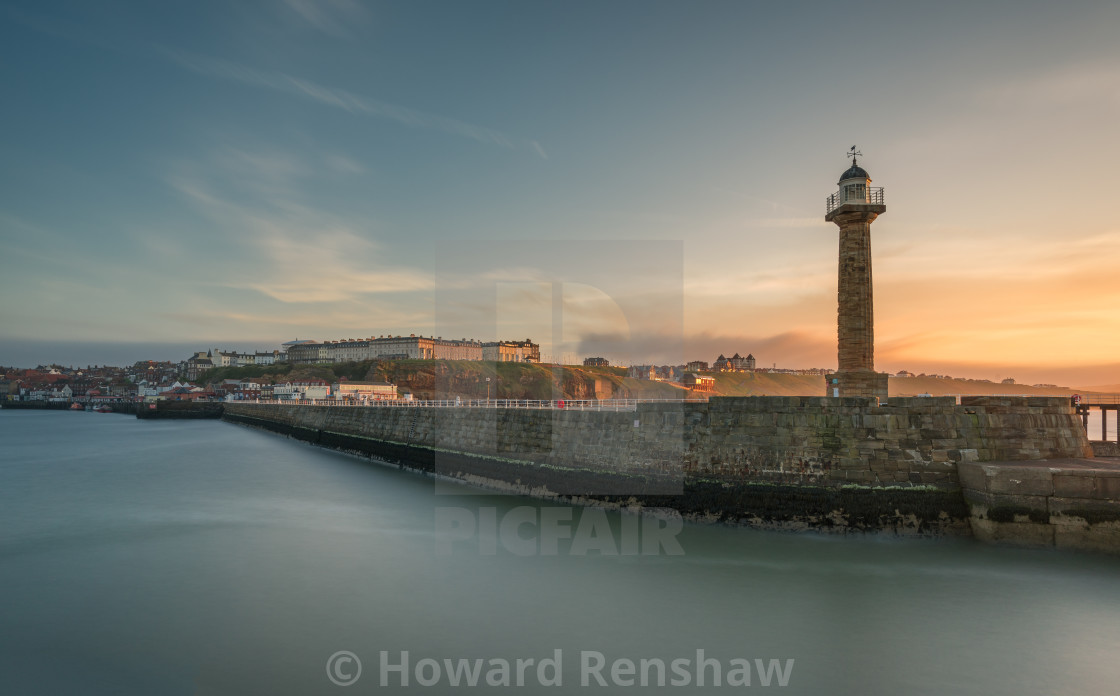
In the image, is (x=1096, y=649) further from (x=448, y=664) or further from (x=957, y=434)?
(x=448, y=664)

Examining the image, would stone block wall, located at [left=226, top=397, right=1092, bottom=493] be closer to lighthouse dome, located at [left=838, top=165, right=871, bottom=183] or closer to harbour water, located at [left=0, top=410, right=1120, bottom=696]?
harbour water, located at [left=0, top=410, right=1120, bottom=696]

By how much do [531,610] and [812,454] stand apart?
7.67 meters

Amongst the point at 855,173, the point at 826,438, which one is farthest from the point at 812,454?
the point at 855,173

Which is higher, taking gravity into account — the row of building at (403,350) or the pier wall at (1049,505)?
the row of building at (403,350)

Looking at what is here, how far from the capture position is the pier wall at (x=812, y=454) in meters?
12.9

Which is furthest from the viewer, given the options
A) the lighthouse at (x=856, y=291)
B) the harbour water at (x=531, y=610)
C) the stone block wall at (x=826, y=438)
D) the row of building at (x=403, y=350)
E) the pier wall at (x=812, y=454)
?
the row of building at (x=403, y=350)

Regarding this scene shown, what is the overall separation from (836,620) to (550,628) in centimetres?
446

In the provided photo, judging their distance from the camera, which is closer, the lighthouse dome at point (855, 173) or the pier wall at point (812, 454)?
the pier wall at point (812, 454)

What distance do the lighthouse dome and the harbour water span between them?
43.1 ft

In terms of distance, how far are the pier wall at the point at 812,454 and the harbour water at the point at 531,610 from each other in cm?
77

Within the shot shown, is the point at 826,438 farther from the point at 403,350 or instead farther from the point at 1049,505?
the point at 403,350

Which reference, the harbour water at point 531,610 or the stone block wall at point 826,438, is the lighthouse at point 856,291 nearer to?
the stone block wall at point 826,438

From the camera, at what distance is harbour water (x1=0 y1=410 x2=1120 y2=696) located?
7.61 m

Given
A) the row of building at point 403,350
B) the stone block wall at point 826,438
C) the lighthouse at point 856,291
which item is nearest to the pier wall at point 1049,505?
the stone block wall at point 826,438
